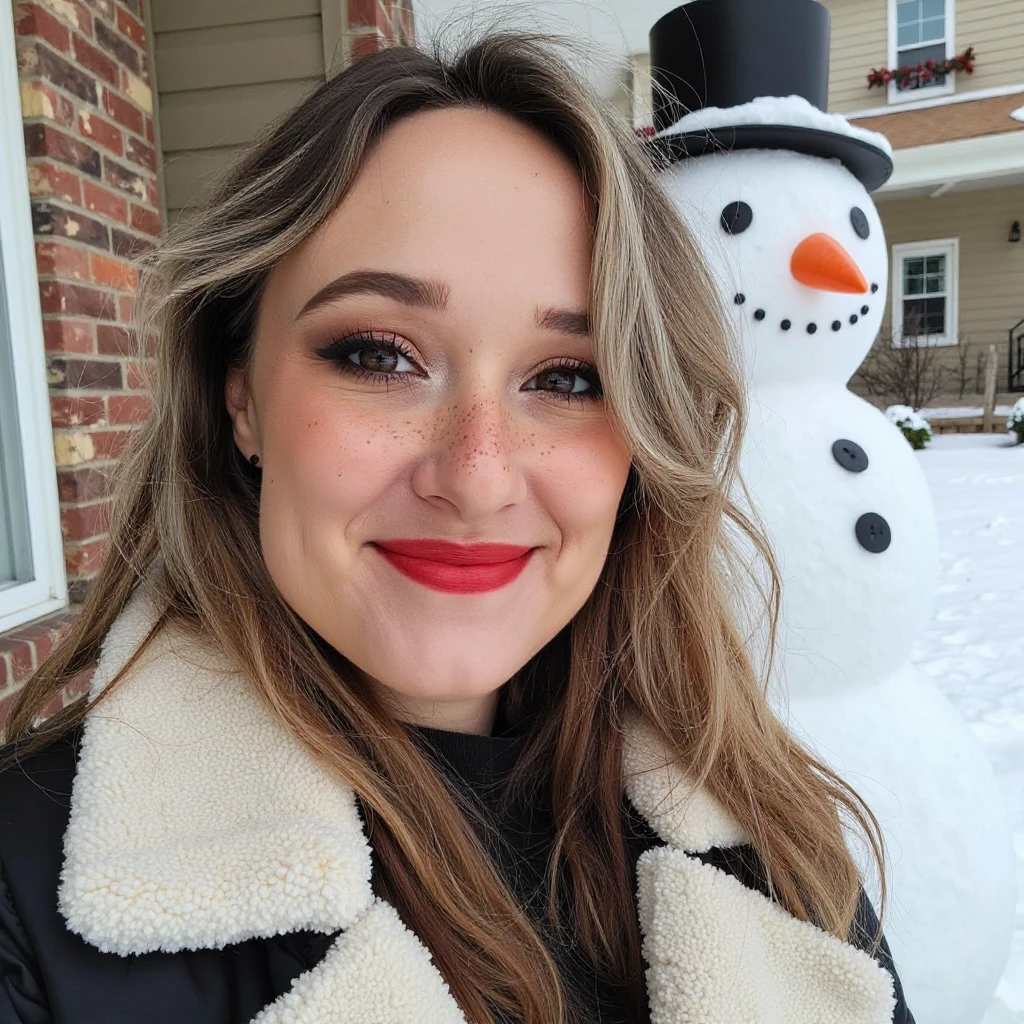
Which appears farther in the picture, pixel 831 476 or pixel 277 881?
pixel 831 476

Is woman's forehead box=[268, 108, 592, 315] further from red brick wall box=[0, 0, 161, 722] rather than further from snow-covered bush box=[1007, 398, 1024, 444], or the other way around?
snow-covered bush box=[1007, 398, 1024, 444]

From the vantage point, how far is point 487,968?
946 mm

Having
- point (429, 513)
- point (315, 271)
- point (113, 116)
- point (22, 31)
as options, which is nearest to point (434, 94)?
point (315, 271)

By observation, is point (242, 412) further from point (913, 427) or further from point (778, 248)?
point (913, 427)

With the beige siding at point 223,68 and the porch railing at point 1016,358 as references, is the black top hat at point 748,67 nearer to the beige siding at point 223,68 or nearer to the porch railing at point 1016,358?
the beige siding at point 223,68

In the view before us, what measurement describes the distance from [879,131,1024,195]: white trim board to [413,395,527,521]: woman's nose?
10820 millimetres

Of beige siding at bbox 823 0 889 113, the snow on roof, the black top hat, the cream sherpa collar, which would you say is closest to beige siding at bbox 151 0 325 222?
the black top hat

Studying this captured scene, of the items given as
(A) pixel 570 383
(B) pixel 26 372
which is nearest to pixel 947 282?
(B) pixel 26 372

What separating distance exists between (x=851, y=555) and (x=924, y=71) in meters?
11.4

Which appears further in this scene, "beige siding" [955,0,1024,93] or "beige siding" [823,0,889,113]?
"beige siding" [823,0,889,113]

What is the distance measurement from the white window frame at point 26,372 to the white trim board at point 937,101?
413 inches

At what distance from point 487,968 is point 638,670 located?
0.46 m

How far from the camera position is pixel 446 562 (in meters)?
0.95

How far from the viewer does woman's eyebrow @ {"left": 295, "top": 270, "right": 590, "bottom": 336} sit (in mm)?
932
